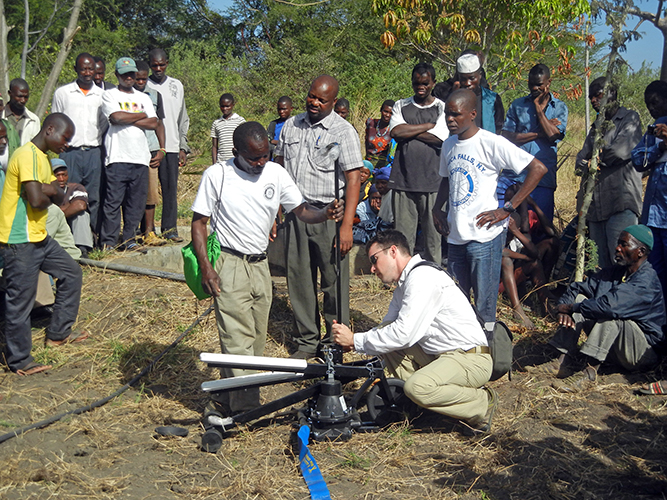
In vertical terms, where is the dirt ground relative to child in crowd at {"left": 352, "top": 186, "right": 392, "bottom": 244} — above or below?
below

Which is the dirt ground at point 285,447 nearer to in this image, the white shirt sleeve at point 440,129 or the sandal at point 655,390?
the sandal at point 655,390

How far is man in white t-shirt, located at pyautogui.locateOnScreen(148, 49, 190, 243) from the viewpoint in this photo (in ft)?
26.7

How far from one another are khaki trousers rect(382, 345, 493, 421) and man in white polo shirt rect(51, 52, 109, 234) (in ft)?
15.2

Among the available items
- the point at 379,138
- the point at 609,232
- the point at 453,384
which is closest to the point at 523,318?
the point at 609,232

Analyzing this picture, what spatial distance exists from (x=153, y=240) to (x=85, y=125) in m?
1.53

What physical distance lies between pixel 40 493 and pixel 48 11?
2140 cm

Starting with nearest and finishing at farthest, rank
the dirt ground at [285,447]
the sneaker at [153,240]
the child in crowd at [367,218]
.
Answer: the dirt ground at [285,447] < the child in crowd at [367,218] < the sneaker at [153,240]

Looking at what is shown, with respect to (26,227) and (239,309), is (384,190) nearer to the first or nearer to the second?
(239,309)

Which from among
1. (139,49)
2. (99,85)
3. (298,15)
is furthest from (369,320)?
(139,49)

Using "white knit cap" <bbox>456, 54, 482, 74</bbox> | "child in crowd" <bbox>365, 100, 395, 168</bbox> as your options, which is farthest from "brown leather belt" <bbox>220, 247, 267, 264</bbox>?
"child in crowd" <bbox>365, 100, 395, 168</bbox>

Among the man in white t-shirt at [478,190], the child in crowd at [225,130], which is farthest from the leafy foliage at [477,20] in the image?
the man in white t-shirt at [478,190]

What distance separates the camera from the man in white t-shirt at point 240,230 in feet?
14.6

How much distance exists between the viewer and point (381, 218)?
7.82 metres

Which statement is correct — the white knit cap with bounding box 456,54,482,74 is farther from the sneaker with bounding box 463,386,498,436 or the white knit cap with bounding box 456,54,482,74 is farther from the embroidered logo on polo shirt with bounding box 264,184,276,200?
the sneaker with bounding box 463,386,498,436
